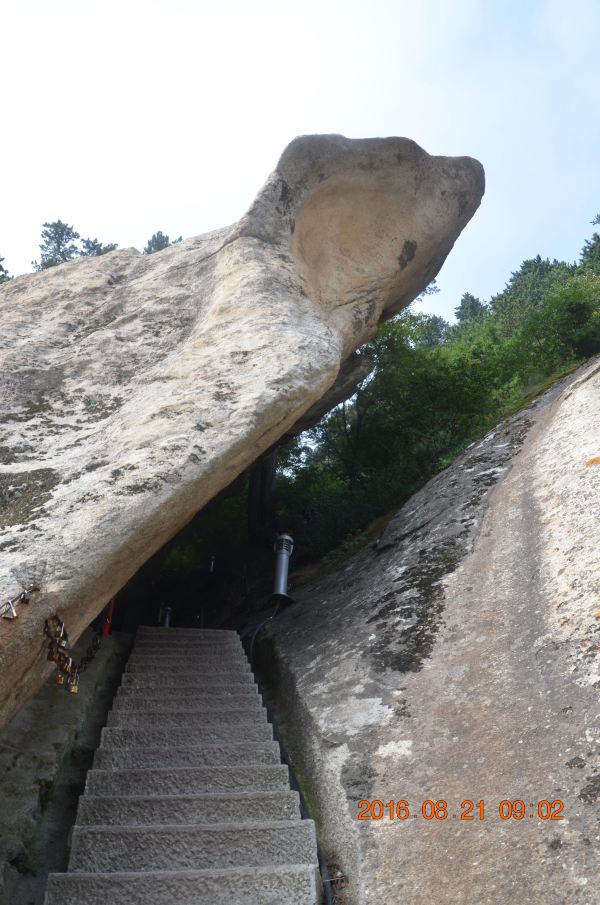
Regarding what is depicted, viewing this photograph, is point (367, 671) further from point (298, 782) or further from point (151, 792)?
point (151, 792)

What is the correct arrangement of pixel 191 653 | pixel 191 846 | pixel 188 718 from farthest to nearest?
pixel 191 653 < pixel 188 718 < pixel 191 846

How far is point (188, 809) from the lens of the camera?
399 centimetres

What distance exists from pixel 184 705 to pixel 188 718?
0.23 metres

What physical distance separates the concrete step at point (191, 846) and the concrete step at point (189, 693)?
5.62ft

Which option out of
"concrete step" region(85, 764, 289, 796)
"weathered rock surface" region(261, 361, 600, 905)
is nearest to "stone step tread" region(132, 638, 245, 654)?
"weathered rock surface" region(261, 361, 600, 905)

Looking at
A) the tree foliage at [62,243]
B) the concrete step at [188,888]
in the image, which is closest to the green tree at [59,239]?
the tree foliage at [62,243]

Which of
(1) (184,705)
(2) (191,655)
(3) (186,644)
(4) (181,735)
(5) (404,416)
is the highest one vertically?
(5) (404,416)

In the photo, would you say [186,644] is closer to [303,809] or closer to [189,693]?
[189,693]

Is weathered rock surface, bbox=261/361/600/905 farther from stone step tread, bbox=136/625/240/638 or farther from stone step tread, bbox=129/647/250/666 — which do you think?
Answer: stone step tread, bbox=136/625/240/638

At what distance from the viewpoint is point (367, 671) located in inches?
195

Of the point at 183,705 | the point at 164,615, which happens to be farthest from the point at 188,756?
the point at 164,615

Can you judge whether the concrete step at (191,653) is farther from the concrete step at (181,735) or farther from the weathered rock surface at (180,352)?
the weathered rock surface at (180,352)

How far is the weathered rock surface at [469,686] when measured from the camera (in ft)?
10.4

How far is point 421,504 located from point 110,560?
455 cm
